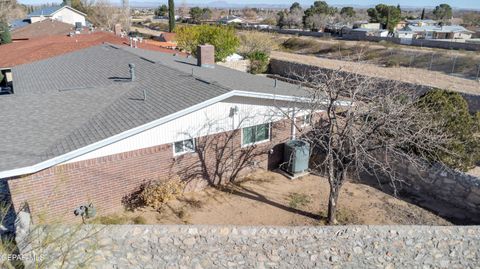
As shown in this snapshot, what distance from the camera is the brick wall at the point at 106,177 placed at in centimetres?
1048

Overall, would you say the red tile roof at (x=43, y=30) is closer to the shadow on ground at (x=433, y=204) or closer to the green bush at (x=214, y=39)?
the green bush at (x=214, y=39)

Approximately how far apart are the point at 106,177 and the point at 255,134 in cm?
617

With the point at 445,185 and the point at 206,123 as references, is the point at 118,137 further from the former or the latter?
the point at 445,185

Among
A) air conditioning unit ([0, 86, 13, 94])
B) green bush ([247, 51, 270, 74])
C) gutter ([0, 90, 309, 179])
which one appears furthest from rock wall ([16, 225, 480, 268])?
green bush ([247, 51, 270, 74])

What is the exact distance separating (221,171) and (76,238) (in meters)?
6.52

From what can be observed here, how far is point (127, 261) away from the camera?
9.02 metres

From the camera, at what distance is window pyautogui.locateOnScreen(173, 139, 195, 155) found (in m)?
12.9

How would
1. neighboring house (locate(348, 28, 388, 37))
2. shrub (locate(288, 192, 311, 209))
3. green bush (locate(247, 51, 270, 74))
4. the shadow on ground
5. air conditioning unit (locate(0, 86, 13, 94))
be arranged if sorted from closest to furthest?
1. the shadow on ground
2. shrub (locate(288, 192, 311, 209))
3. air conditioning unit (locate(0, 86, 13, 94))
4. green bush (locate(247, 51, 270, 74))
5. neighboring house (locate(348, 28, 388, 37))

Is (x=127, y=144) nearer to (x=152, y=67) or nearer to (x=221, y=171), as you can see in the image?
(x=221, y=171)

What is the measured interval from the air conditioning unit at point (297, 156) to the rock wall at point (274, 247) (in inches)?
223

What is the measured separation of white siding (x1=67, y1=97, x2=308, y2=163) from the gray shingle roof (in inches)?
19.6

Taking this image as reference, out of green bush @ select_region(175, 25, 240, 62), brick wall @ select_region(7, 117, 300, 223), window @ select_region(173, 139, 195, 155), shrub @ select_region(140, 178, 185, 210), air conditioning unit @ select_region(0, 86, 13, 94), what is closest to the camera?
brick wall @ select_region(7, 117, 300, 223)

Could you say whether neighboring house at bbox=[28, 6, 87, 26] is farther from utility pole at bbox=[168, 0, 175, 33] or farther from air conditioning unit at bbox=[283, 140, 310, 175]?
air conditioning unit at bbox=[283, 140, 310, 175]

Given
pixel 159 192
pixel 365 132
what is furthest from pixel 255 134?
pixel 365 132
